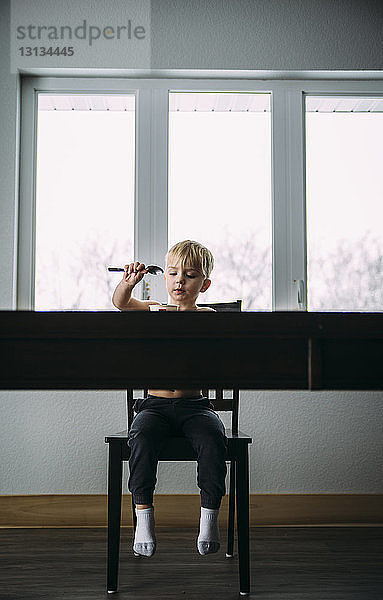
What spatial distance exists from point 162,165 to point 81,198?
0.40 metres

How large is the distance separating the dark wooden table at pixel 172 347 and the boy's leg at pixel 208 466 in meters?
0.81

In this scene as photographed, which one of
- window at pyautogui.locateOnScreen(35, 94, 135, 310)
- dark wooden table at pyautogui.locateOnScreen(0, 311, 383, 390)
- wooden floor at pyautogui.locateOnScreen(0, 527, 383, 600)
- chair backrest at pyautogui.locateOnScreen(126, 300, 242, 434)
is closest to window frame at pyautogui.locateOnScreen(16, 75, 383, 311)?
window at pyautogui.locateOnScreen(35, 94, 135, 310)

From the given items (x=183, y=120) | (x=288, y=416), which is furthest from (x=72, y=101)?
(x=288, y=416)

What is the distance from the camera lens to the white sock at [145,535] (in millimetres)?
1747

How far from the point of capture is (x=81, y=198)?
10.1ft


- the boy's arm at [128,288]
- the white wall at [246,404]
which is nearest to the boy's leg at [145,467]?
the boy's arm at [128,288]

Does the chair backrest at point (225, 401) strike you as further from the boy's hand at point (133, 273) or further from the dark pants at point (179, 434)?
the boy's hand at point (133, 273)

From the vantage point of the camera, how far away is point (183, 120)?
3129mm

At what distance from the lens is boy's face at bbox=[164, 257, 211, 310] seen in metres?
2.35

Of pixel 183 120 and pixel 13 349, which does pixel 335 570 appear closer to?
pixel 13 349

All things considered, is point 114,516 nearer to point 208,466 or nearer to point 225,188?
point 208,466

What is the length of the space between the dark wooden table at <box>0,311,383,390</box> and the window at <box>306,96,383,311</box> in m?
1.98

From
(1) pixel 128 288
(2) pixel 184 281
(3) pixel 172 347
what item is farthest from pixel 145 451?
(3) pixel 172 347

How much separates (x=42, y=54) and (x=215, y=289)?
51.2 inches
